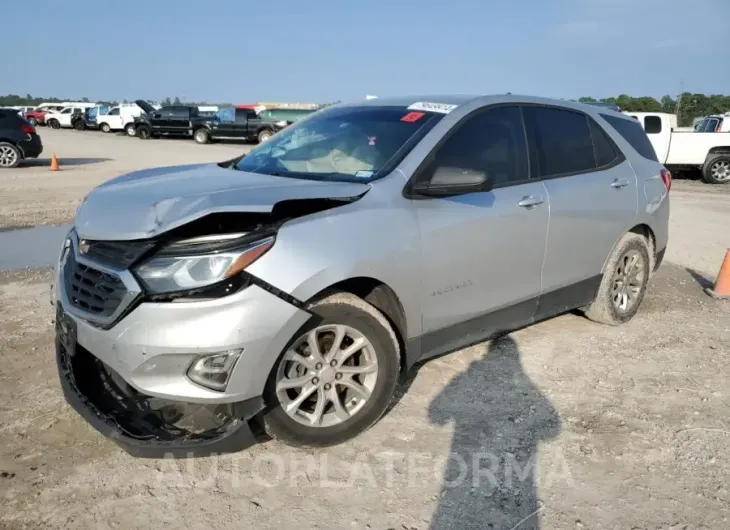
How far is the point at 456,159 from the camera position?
11.9 feet

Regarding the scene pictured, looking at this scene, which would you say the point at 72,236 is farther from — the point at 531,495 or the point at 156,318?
the point at 531,495

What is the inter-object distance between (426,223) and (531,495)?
1.45 meters

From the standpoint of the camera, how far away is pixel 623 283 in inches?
198

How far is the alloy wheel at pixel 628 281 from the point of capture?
4.95 meters

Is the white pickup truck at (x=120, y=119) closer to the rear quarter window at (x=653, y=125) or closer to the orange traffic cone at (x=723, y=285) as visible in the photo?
the rear quarter window at (x=653, y=125)

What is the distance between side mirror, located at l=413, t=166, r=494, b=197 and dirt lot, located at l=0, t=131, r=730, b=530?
4.23ft

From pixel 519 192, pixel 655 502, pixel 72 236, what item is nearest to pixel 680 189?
pixel 519 192

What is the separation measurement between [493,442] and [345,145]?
197 centimetres

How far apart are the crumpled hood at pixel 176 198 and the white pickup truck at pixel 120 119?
3911 cm

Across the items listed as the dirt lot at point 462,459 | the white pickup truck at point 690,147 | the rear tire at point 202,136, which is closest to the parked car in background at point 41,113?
the rear tire at point 202,136

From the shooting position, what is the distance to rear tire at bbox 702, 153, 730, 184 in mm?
16812

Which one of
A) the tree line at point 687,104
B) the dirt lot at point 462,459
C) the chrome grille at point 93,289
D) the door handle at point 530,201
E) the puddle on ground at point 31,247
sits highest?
the tree line at point 687,104

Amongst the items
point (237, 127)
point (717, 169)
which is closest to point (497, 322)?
point (717, 169)

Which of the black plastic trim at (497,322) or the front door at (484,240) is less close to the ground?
the front door at (484,240)
